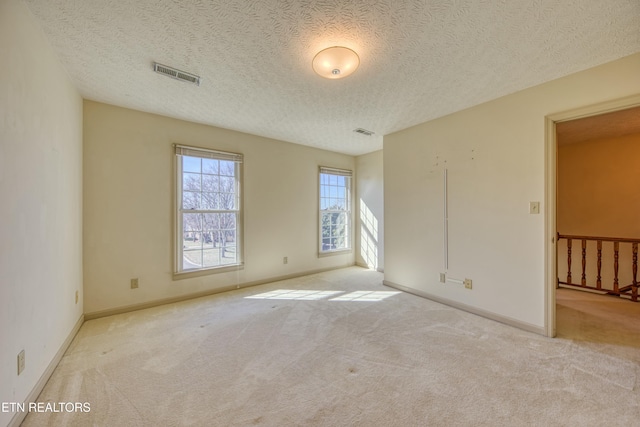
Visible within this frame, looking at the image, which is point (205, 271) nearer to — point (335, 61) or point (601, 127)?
point (335, 61)

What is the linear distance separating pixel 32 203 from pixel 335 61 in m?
2.30

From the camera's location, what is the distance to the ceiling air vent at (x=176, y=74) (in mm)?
2189

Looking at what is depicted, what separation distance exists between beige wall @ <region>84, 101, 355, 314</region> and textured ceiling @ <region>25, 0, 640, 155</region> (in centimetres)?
41

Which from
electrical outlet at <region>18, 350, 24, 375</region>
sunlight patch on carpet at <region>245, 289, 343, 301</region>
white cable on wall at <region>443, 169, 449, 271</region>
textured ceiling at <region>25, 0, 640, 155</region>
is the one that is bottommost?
sunlight patch on carpet at <region>245, 289, 343, 301</region>

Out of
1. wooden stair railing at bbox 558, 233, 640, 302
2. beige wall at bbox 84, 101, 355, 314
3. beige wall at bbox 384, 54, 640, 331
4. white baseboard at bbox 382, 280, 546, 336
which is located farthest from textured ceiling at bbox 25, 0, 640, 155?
wooden stair railing at bbox 558, 233, 640, 302

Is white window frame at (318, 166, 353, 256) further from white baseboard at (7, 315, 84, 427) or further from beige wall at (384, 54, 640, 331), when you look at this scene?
white baseboard at (7, 315, 84, 427)

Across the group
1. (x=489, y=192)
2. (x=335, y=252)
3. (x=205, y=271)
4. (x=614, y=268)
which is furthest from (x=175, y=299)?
(x=614, y=268)

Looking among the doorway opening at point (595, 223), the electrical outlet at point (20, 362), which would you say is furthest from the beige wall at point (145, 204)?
the doorway opening at point (595, 223)

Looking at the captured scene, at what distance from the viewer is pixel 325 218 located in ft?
16.9

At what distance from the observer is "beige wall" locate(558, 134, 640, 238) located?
381 centimetres

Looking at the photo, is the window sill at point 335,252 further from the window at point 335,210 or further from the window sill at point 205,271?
the window sill at point 205,271

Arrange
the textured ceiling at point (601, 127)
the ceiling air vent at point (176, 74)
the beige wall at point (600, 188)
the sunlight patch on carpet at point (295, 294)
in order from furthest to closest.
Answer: the beige wall at point (600, 188) < the sunlight patch on carpet at point (295, 294) < the textured ceiling at point (601, 127) < the ceiling air vent at point (176, 74)

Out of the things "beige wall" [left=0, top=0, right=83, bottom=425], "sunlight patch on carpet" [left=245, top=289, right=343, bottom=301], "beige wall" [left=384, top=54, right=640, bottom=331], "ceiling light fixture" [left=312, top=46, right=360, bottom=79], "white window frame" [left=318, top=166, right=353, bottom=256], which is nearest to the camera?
"beige wall" [left=0, top=0, right=83, bottom=425]

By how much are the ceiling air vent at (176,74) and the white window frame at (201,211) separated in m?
1.23
